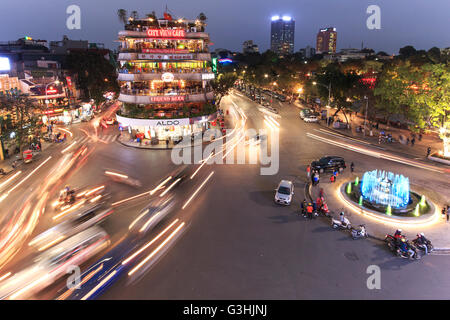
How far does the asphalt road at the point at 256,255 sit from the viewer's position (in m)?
14.2

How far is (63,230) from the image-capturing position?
18.2 m

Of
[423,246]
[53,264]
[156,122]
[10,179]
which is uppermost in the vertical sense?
[156,122]

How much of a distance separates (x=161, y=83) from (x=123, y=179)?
81.8ft

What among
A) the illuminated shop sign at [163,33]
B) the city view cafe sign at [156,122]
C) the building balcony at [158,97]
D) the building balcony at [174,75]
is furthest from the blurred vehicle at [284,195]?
the illuminated shop sign at [163,33]

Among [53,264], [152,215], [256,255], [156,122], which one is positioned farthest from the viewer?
[156,122]

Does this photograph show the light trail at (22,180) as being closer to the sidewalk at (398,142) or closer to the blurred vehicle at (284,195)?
the blurred vehicle at (284,195)

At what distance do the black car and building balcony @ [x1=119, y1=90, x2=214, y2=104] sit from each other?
23.0 m

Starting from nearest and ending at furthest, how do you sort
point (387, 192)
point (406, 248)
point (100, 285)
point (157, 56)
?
point (100, 285), point (406, 248), point (387, 192), point (157, 56)

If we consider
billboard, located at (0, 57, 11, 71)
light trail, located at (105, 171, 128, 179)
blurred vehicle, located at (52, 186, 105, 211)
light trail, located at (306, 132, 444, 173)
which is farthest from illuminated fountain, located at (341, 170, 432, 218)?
billboard, located at (0, 57, 11, 71)

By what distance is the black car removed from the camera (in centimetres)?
2985

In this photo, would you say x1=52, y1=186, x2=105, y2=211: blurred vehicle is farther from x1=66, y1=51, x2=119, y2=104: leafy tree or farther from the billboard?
x1=66, y1=51, x2=119, y2=104: leafy tree

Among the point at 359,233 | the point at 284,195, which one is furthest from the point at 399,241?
the point at 284,195

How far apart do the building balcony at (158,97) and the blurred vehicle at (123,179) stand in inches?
627

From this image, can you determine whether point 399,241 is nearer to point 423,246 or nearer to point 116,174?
point 423,246
